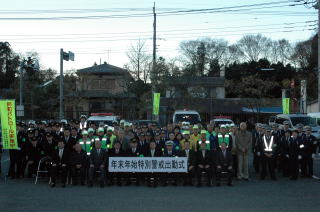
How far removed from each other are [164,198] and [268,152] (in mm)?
5297

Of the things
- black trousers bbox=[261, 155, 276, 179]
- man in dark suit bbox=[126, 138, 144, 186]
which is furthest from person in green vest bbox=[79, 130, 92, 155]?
black trousers bbox=[261, 155, 276, 179]

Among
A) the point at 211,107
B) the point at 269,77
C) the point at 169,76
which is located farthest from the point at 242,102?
the point at 169,76

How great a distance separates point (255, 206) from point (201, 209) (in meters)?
1.36

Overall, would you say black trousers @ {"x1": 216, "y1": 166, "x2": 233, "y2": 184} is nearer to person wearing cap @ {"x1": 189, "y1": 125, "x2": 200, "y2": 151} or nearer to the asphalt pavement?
the asphalt pavement

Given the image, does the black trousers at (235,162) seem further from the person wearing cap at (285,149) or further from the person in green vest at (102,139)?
the person in green vest at (102,139)

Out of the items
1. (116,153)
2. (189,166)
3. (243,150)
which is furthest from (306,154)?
(116,153)

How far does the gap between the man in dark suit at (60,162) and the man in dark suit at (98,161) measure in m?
0.80

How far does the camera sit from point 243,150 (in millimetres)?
15570

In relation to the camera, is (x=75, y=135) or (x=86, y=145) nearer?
(x=86, y=145)

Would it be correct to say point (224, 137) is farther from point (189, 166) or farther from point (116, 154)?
point (116, 154)

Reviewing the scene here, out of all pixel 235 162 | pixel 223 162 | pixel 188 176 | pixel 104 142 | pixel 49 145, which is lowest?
pixel 188 176

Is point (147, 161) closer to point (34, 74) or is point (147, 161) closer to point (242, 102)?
point (242, 102)

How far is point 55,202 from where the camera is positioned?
11281mm

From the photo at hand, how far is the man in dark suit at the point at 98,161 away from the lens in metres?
13.9
